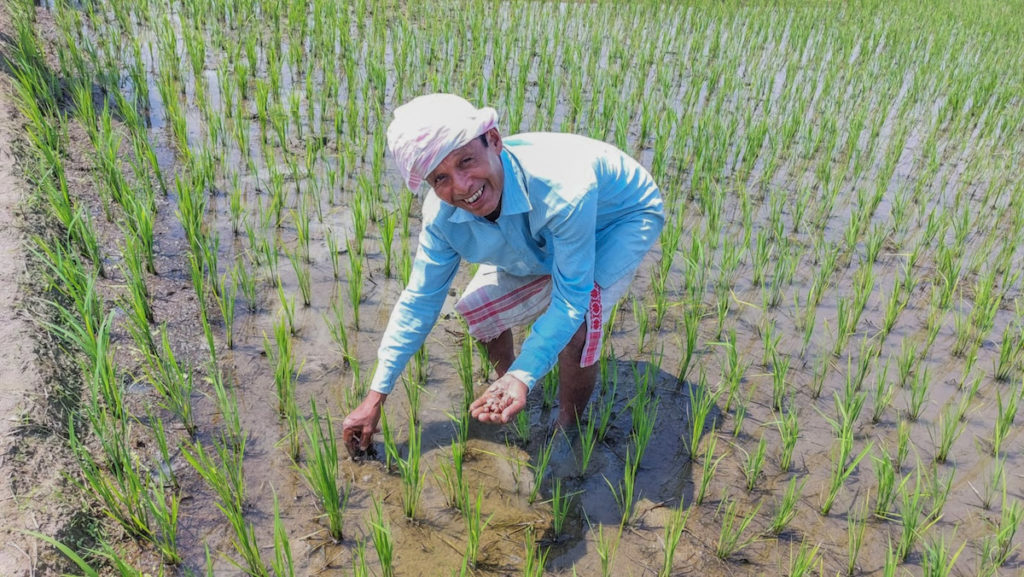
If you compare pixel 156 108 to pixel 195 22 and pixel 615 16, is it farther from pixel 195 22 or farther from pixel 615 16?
pixel 615 16

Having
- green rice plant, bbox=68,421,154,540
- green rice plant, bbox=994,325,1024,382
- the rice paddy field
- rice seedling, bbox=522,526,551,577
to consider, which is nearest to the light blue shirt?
the rice paddy field

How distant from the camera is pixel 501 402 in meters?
1.63

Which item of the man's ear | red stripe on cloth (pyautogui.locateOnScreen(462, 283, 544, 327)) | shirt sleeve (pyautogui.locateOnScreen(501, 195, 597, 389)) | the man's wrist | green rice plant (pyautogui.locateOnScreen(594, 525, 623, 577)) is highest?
the man's ear

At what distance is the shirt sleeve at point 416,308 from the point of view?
1856mm

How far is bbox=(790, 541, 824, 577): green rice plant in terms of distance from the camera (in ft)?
5.26

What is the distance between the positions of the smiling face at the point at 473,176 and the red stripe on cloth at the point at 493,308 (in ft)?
1.66

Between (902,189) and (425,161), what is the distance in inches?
123

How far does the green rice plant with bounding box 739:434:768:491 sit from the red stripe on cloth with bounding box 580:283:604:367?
20.6 inches

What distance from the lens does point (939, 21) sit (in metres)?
7.12

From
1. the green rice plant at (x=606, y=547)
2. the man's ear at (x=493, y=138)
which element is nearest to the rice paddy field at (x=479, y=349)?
the green rice plant at (x=606, y=547)

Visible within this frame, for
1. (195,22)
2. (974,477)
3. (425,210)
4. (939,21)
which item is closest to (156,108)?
(195,22)

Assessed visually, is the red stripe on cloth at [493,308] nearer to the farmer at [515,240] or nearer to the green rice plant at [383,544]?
the farmer at [515,240]

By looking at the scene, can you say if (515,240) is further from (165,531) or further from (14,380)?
(14,380)

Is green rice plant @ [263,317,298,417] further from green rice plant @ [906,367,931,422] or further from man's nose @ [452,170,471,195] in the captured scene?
green rice plant @ [906,367,931,422]
